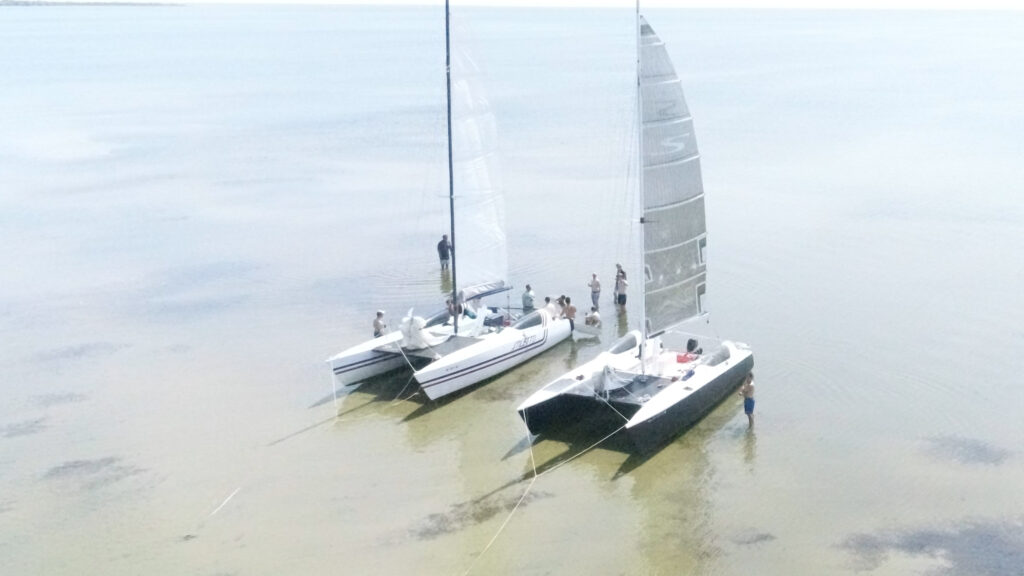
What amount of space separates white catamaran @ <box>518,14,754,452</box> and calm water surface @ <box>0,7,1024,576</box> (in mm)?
770

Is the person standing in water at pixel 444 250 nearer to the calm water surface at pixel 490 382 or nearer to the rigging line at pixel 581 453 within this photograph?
the calm water surface at pixel 490 382

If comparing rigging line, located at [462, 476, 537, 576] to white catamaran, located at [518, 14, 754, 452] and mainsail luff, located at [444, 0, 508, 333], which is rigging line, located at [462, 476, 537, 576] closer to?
white catamaran, located at [518, 14, 754, 452]

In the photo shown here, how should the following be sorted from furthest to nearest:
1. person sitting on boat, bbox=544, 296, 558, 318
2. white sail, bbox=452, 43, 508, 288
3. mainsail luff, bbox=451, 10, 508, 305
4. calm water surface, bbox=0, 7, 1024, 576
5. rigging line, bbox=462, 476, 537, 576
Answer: person sitting on boat, bbox=544, 296, 558, 318 < white sail, bbox=452, 43, 508, 288 < mainsail luff, bbox=451, 10, 508, 305 < calm water surface, bbox=0, 7, 1024, 576 < rigging line, bbox=462, 476, 537, 576

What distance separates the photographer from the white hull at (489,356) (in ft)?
74.0

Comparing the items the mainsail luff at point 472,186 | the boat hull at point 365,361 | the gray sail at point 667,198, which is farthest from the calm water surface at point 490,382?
the mainsail luff at point 472,186

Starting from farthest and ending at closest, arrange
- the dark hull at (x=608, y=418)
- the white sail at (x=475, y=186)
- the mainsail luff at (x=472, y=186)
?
the white sail at (x=475, y=186)
the mainsail luff at (x=472, y=186)
the dark hull at (x=608, y=418)

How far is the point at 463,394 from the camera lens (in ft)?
76.4

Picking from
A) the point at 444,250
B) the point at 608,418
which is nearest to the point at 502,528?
the point at 608,418

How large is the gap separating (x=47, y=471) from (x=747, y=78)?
290 feet

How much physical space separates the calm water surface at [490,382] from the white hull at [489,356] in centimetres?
40

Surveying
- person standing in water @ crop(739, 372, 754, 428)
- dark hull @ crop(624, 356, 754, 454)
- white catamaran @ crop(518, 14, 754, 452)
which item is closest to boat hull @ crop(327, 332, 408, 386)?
white catamaran @ crop(518, 14, 754, 452)

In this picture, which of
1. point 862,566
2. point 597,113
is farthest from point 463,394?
Result: point 597,113

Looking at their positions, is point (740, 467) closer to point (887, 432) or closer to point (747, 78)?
point (887, 432)

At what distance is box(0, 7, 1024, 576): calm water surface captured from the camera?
17266mm
